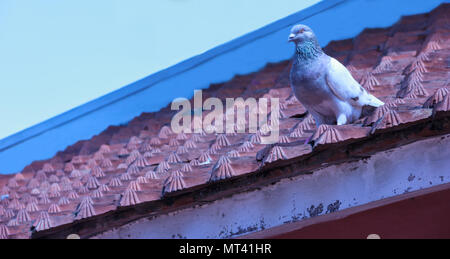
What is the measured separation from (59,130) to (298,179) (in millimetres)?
3952

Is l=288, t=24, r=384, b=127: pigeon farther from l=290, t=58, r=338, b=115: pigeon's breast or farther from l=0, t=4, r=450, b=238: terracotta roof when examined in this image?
l=0, t=4, r=450, b=238: terracotta roof

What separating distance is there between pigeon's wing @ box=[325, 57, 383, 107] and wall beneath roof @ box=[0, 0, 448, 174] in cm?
211

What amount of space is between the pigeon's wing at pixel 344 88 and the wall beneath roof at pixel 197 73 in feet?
6.93

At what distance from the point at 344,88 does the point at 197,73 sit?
9.51 ft

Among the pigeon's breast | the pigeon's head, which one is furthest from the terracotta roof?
the pigeon's head

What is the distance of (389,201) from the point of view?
313 centimetres

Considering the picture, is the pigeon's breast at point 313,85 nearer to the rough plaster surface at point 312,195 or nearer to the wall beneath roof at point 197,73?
the rough plaster surface at point 312,195

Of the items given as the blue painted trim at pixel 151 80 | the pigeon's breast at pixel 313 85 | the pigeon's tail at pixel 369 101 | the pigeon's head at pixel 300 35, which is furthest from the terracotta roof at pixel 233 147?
the pigeon's head at pixel 300 35

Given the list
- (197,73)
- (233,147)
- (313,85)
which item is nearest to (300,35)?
(313,85)

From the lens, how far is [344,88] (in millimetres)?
3260

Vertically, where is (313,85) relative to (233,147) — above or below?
above

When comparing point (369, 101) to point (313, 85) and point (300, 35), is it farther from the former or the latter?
point (300, 35)
